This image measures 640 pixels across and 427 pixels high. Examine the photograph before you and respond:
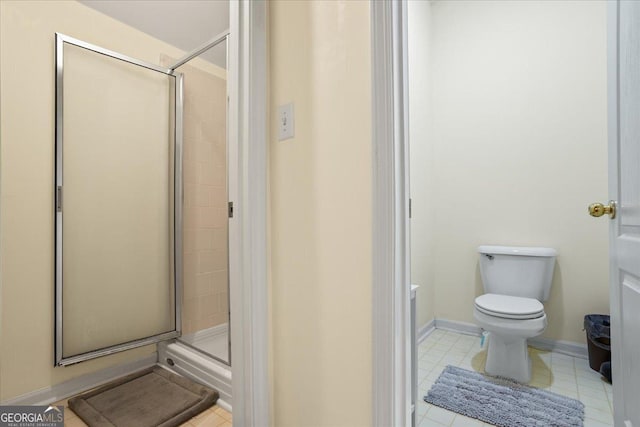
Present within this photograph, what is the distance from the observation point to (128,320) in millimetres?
1804

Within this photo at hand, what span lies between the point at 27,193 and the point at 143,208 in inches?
20.6

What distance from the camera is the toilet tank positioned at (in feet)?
6.69

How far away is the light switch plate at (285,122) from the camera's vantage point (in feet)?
3.54

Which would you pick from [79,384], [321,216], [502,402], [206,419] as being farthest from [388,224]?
[79,384]

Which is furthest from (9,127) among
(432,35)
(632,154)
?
(432,35)

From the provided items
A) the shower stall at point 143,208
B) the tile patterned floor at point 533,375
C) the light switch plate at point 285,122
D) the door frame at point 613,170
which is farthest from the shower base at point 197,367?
the door frame at point 613,170

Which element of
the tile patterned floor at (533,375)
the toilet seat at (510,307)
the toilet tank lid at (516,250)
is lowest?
the tile patterned floor at (533,375)

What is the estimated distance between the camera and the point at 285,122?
3.59ft

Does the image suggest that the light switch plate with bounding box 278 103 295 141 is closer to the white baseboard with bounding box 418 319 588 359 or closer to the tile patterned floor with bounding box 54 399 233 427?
the tile patterned floor with bounding box 54 399 233 427

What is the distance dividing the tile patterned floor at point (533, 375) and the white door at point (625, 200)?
639 mm

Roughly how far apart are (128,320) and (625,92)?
2.39m

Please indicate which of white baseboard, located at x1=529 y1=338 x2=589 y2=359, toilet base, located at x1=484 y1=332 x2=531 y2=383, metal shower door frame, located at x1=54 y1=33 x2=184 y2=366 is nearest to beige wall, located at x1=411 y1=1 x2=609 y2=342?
white baseboard, located at x1=529 y1=338 x2=589 y2=359

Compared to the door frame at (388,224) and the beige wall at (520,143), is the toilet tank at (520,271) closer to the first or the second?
the beige wall at (520,143)

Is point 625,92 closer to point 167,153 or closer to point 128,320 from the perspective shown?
point 167,153
